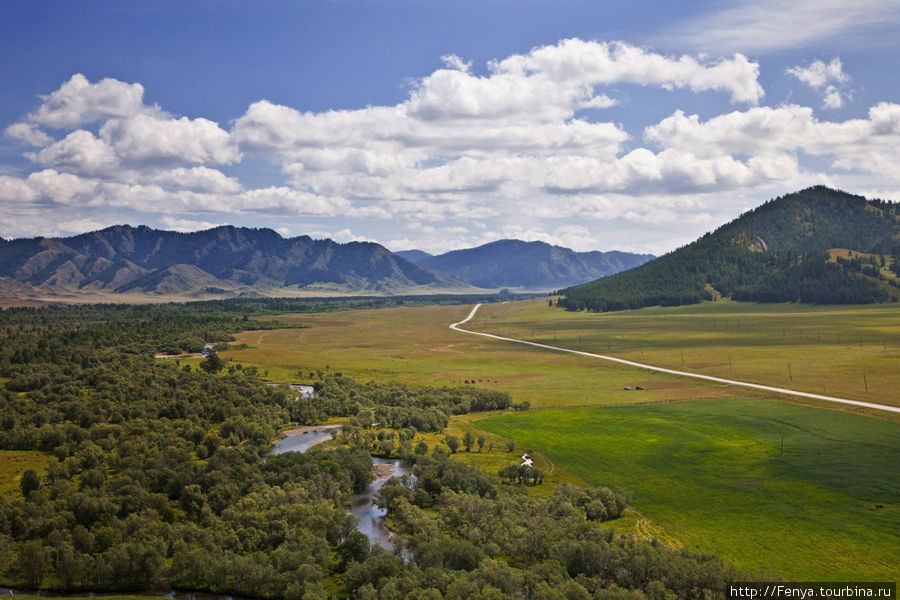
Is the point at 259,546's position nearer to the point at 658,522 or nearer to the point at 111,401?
the point at 658,522

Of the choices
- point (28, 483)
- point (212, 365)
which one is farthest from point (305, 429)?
point (212, 365)

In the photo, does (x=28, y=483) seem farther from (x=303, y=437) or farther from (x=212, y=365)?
(x=212, y=365)

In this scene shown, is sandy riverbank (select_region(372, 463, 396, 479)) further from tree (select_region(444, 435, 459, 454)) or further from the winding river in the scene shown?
tree (select_region(444, 435, 459, 454))

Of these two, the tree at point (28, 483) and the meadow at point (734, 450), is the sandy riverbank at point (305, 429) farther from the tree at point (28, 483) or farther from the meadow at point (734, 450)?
the tree at point (28, 483)

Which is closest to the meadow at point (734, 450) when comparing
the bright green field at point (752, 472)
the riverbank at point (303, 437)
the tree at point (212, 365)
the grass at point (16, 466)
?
the bright green field at point (752, 472)

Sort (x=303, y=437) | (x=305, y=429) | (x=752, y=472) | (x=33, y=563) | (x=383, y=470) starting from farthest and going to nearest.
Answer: (x=305, y=429)
(x=303, y=437)
(x=383, y=470)
(x=752, y=472)
(x=33, y=563)

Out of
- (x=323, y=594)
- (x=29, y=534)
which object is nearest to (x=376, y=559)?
(x=323, y=594)
